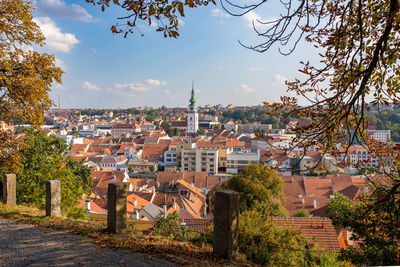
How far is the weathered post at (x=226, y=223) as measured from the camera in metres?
4.03

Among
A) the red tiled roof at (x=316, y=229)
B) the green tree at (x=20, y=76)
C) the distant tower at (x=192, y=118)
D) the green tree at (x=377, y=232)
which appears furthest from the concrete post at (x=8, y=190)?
the distant tower at (x=192, y=118)

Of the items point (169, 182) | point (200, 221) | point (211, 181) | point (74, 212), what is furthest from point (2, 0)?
point (211, 181)

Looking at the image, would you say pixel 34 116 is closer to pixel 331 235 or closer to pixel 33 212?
pixel 33 212

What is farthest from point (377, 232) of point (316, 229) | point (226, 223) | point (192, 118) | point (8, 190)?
point (192, 118)

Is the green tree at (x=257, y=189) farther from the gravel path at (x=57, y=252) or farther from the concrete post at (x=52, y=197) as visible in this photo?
the gravel path at (x=57, y=252)

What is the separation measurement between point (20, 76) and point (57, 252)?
455cm

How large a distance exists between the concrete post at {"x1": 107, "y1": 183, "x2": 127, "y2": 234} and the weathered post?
1807 mm

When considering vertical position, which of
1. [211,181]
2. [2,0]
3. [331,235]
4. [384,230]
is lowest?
[211,181]

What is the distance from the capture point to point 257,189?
15.2 meters

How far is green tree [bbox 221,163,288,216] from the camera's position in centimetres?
1504

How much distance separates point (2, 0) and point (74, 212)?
574cm

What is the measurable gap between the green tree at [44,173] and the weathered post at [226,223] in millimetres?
5807

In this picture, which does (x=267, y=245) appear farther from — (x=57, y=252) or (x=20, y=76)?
(x=20, y=76)

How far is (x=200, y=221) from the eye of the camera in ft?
33.8
